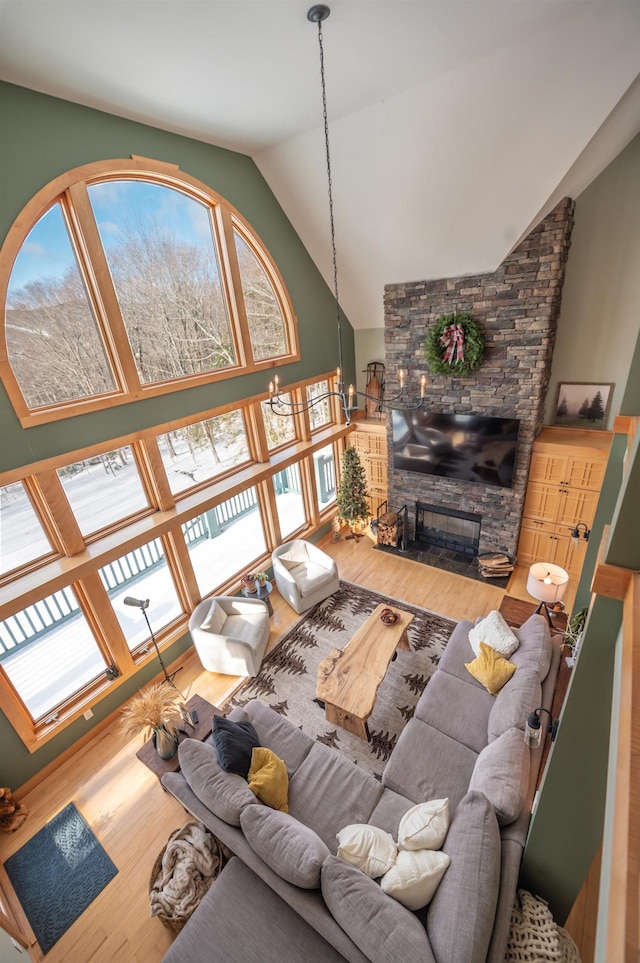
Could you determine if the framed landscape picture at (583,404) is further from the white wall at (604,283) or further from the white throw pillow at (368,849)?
the white throw pillow at (368,849)

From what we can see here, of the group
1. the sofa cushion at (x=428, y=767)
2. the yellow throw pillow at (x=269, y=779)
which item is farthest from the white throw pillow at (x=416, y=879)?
the yellow throw pillow at (x=269, y=779)

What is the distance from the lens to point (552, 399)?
5.60 m

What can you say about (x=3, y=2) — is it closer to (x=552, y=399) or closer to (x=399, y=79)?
(x=399, y=79)

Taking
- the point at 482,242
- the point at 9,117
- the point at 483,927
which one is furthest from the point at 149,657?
the point at 482,242

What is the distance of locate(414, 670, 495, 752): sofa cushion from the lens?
11.0 ft

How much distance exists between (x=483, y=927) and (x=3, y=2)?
5585 millimetres

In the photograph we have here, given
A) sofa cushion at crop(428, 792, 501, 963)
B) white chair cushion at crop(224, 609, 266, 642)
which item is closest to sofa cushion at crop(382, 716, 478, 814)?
sofa cushion at crop(428, 792, 501, 963)

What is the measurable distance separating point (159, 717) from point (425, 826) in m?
2.14

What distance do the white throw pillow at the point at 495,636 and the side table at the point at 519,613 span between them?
1.24 metres

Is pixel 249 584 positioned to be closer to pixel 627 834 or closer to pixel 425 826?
pixel 425 826

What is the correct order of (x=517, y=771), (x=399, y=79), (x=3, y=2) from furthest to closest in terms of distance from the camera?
1. (x=399, y=79)
2. (x=517, y=771)
3. (x=3, y=2)

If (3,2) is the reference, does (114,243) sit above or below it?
below

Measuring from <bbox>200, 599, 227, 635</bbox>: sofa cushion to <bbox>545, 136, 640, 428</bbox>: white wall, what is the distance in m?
5.50

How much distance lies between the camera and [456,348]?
5.31 meters
